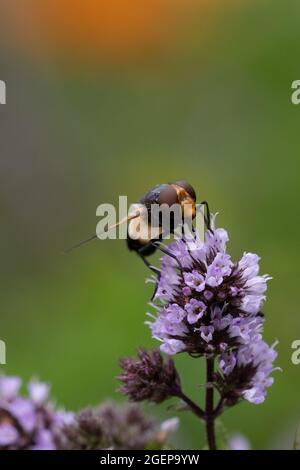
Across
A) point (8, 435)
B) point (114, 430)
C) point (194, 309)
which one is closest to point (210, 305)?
point (194, 309)

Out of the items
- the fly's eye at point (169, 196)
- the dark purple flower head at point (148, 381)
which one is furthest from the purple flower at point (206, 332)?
the fly's eye at point (169, 196)

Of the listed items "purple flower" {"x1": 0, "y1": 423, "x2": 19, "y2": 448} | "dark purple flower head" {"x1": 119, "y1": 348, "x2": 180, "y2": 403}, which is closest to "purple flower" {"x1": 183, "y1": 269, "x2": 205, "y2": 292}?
"dark purple flower head" {"x1": 119, "y1": 348, "x2": 180, "y2": 403}

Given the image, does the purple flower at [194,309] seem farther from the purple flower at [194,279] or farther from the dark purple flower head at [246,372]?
the dark purple flower head at [246,372]

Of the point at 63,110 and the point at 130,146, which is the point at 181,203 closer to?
the point at 130,146

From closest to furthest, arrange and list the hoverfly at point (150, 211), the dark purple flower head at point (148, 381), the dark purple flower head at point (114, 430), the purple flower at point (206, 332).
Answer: the purple flower at point (206, 332) < the dark purple flower head at point (148, 381) < the dark purple flower head at point (114, 430) < the hoverfly at point (150, 211)

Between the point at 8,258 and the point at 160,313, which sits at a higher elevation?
the point at 8,258

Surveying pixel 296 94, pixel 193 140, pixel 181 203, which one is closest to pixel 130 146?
pixel 193 140
